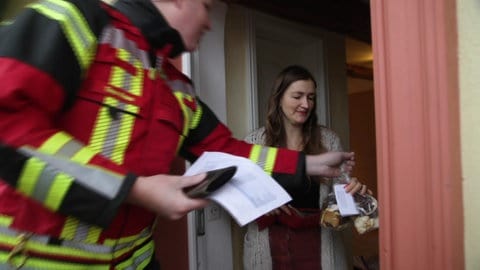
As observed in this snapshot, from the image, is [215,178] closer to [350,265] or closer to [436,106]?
[436,106]

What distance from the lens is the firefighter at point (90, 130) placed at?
78cm

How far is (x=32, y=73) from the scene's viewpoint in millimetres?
777

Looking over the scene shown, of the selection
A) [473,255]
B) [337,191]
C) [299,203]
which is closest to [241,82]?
[299,203]

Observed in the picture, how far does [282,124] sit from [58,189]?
54.9 inches

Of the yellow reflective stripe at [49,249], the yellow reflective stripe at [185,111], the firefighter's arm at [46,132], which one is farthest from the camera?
the yellow reflective stripe at [185,111]

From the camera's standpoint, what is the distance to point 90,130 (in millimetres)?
921

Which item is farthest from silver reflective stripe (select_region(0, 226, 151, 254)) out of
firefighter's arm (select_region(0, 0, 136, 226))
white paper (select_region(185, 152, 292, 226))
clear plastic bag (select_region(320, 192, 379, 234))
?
clear plastic bag (select_region(320, 192, 379, 234))

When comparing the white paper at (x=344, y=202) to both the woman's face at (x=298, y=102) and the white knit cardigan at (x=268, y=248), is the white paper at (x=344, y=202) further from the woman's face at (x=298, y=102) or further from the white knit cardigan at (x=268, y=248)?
the woman's face at (x=298, y=102)

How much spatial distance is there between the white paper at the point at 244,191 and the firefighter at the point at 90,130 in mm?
64

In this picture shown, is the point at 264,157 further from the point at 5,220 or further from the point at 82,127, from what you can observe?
the point at 5,220

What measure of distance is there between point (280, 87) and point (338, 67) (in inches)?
37.7

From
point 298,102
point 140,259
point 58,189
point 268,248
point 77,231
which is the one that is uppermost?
point 298,102

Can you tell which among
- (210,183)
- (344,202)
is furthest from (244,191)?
(344,202)

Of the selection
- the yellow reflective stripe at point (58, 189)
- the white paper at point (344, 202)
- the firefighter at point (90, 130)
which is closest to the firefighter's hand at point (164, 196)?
the firefighter at point (90, 130)
